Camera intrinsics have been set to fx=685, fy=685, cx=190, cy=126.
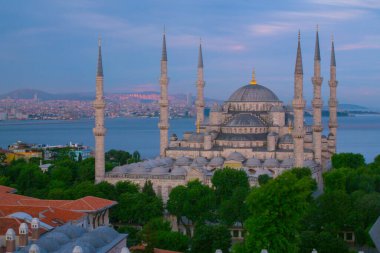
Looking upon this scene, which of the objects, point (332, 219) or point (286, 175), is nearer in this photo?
point (286, 175)

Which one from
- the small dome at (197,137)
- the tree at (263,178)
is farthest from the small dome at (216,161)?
the tree at (263,178)

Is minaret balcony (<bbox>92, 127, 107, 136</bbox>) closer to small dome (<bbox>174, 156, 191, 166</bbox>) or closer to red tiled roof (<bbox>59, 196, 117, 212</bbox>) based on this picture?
small dome (<bbox>174, 156, 191, 166</bbox>)

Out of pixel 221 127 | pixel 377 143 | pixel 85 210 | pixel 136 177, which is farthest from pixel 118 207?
pixel 377 143

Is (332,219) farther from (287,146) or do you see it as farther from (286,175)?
(287,146)

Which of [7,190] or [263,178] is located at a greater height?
[263,178]

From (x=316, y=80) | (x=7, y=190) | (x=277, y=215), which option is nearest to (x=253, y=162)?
(x=316, y=80)

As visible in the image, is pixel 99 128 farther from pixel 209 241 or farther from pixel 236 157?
pixel 209 241
